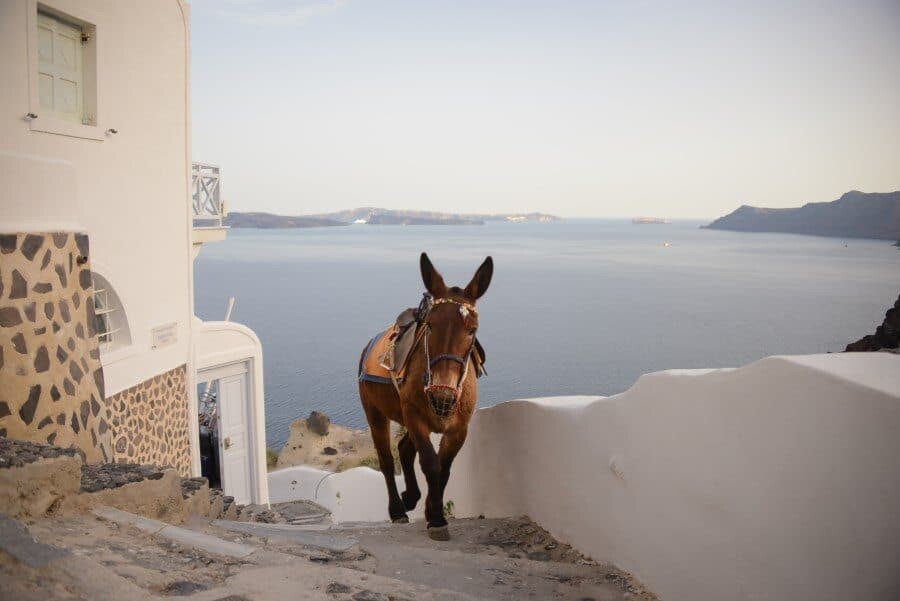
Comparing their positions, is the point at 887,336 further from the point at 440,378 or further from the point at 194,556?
the point at 194,556

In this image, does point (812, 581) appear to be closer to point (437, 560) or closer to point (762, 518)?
point (762, 518)

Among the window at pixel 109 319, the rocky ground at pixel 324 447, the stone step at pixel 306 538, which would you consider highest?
the window at pixel 109 319

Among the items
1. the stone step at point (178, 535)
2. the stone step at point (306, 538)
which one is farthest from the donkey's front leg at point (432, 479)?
the stone step at point (178, 535)

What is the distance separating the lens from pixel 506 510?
243 inches

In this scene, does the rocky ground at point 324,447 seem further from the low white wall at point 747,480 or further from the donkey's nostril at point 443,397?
the low white wall at point 747,480

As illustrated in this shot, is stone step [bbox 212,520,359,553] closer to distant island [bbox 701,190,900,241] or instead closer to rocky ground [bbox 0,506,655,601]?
rocky ground [bbox 0,506,655,601]

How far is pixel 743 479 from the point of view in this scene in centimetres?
307

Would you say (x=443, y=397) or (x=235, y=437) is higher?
(x=443, y=397)

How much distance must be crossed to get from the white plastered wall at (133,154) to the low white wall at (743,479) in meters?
3.98

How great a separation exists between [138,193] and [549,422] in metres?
5.47

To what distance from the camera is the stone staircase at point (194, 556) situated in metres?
2.40

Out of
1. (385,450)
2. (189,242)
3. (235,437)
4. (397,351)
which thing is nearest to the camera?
(397,351)

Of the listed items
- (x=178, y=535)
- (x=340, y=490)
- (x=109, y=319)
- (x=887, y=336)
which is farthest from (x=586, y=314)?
(x=178, y=535)

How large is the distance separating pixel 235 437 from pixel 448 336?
26.3 feet
